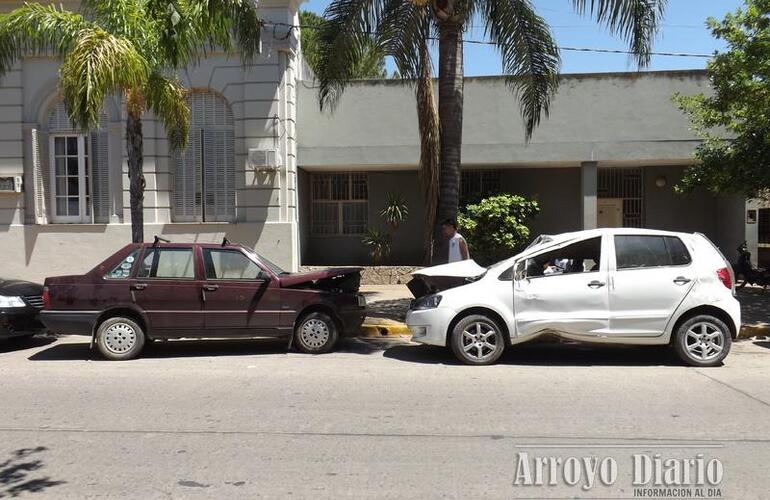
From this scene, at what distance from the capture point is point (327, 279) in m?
8.80

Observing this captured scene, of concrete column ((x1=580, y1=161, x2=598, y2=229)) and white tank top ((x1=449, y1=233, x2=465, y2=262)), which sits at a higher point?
concrete column ((x1=580, y1=161, x2=598, y2=229))

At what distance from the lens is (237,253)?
8.63 metres

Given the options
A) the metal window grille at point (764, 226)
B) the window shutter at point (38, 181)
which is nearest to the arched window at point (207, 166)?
the window shutter at point (38, 181)

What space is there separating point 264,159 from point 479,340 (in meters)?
8.62

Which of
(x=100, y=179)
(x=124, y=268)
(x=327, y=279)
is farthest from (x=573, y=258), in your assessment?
(x=100, y=179)

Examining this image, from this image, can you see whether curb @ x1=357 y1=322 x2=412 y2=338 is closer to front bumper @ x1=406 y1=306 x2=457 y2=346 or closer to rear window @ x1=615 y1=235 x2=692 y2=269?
front bumper @ x1=406 y1=306 x2=457 y2=346

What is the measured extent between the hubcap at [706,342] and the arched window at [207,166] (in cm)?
1095

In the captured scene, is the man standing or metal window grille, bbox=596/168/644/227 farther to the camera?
metal window grille, bbox=596/168/644/227

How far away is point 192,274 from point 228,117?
783 cm

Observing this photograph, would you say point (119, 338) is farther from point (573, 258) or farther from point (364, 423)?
point (573, 258)

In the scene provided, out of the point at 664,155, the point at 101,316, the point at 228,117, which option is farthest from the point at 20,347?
the point at 664,155

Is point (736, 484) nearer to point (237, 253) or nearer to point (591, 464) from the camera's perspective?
point (591, 464)

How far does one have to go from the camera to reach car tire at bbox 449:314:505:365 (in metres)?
7.75

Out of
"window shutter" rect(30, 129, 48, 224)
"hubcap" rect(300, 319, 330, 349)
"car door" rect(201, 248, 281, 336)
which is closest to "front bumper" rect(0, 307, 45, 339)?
"car door" rect(201, 248, 281, 336)
